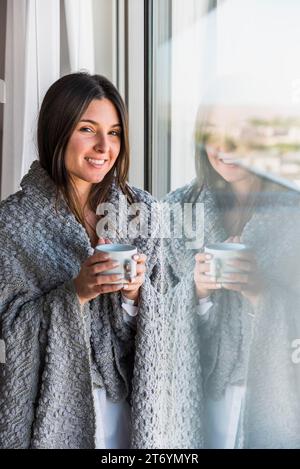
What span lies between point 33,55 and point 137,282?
69cm

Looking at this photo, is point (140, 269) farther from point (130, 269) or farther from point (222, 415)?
point (222, 415)

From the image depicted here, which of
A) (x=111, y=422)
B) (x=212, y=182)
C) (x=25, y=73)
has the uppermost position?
(x=25, y=73)

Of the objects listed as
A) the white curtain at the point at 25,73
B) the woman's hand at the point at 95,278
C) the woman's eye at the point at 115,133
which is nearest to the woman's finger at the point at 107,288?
the woman's hand at the point at 95,278

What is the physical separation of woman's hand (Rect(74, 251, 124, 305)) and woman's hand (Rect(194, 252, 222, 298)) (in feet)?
0.48

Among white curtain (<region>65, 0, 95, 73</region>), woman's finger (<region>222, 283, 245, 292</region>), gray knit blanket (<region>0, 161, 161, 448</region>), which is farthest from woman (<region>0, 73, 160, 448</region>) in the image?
white curtain (<region>65, 0, 95, 73</region>)

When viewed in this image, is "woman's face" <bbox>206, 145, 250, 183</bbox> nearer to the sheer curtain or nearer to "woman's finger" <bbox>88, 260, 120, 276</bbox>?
"woman's finger" <bbox>88, 260, 120, 276</bbox>

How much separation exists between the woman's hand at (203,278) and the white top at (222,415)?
13mm

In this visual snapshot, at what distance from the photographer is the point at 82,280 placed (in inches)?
33.2

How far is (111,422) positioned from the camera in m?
0.94

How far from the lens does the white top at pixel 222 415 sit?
0.90 metres

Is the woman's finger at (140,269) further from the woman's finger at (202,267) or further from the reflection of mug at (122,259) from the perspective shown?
the woman's finger at (202,267)

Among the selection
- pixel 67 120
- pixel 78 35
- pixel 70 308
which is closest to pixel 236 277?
pixel 70 308

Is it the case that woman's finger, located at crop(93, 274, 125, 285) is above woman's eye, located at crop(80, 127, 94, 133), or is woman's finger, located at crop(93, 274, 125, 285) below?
below

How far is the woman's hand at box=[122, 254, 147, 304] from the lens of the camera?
84 cm
